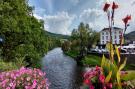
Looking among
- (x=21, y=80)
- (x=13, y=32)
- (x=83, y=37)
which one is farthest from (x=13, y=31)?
(x=83, y=37)

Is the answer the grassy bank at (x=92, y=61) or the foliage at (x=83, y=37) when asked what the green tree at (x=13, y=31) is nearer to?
the grassy bank at (x=92, y=61)

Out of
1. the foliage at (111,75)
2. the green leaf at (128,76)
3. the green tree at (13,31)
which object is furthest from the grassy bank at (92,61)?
the green tree at (13,31)

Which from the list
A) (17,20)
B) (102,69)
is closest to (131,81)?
(102,69)

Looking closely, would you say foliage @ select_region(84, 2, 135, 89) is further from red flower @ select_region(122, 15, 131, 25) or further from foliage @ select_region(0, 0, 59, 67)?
foliage @ select_region(0, 0, 59, 67)

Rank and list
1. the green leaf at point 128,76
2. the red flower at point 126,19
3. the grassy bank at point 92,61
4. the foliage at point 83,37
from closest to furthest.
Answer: the red flower at point 126,19 < the green leaf at point 128,76 < the grassy bank at point 92,61 < the foliage at point 83,37

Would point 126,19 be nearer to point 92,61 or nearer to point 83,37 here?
point 92,61

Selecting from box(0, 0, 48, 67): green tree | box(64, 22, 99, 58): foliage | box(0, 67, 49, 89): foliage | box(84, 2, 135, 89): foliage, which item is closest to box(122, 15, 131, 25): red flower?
box(84, 2, 135, 89): foliage

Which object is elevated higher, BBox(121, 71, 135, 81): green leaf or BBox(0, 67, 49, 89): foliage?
BBox(121, 71, 135, 81): green leaf

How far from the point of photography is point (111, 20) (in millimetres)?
7133

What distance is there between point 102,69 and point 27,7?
3887cm

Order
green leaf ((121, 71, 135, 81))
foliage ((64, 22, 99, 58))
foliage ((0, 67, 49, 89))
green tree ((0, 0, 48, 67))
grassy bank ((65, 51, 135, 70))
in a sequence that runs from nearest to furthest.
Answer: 1. green leaf ((121, 71, 135, 81))
2. grassy bank ((65, 51, 135, 70))
3. foliage ((0, 67, 49, 89))
4. green tree ((0, 0, 48, 67))
5. foliage ((64, 22, 99, 58))

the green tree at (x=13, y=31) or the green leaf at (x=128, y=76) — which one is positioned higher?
the green tree at (x=13, y=31)

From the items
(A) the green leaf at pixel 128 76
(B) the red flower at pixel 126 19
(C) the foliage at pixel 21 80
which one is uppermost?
(B) the red flower at pixel 126 19

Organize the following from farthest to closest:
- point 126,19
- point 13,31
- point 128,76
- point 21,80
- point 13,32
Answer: point 13,32 → point 13,31 → point 21,80 → point 128,76 → point 126,19
